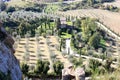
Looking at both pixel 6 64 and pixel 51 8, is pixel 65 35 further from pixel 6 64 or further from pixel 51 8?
pixel 6 64

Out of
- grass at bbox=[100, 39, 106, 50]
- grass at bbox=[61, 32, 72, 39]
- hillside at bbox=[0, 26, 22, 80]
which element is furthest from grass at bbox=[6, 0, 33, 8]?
hillside at bbox=[0, 26, 22, 80]

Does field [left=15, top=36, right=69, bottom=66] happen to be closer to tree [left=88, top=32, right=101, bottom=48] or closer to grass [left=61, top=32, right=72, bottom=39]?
grass [left=61, top=32, right=72, bottom=39]

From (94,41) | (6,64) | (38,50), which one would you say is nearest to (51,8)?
(94,41)

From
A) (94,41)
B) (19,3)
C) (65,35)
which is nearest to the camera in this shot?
(94,41)

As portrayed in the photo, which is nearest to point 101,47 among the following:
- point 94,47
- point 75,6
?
point 94,47

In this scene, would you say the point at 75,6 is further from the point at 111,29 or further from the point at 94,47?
the point at 94,47

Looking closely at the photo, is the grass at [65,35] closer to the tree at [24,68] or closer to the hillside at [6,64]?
the tree at [24,68]
